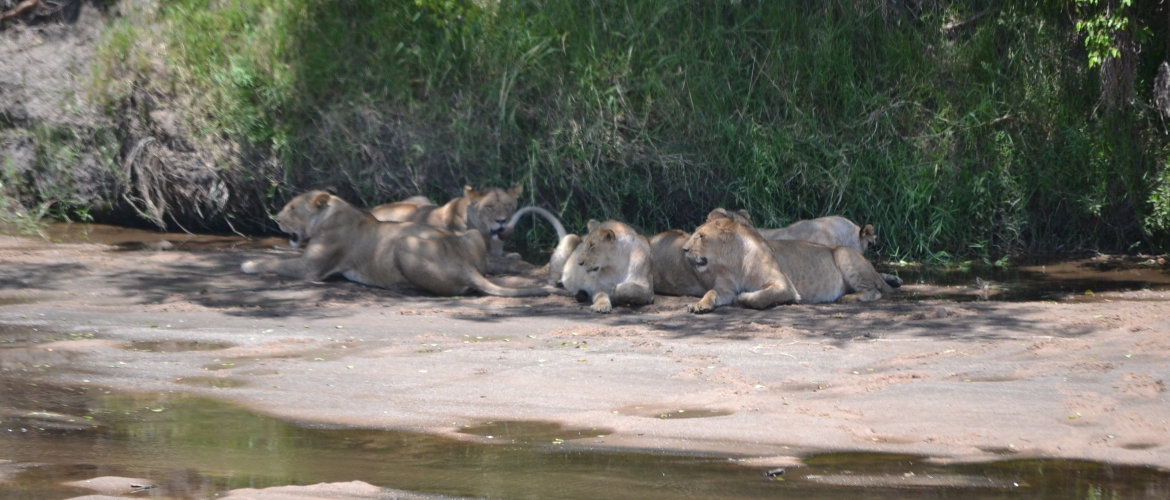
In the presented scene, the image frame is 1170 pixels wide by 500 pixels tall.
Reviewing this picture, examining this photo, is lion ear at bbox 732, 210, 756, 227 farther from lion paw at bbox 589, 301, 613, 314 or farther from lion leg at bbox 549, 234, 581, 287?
lion paw at bbox 589, 301, 613, 314

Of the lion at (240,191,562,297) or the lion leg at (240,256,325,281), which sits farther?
the lion leg at (240,256,325,281)

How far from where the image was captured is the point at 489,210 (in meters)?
11.3

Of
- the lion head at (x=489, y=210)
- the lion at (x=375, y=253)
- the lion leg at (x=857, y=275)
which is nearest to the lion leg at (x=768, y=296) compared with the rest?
the lion leg at (x=857, y=275)

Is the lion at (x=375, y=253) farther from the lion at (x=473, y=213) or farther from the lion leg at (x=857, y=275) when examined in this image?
the lion leg at (x=857, y=275)

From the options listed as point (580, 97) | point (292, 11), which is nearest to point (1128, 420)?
point (580, 97)

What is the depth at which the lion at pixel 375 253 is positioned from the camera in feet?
31.3

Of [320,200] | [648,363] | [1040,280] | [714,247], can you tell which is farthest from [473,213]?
[1040,280]

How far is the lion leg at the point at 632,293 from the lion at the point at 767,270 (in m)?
0.34

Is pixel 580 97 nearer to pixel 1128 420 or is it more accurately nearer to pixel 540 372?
pixel 540 372

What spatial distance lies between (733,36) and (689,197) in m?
1.83

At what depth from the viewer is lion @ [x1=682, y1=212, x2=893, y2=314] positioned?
29.5ft

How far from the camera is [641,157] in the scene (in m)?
12.4

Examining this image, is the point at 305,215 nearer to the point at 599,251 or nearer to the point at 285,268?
the point at 285,268

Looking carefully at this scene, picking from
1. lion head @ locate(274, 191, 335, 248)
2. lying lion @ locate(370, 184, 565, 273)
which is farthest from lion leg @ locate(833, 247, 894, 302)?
lion head @ locate(274, 191, 335, 248)
